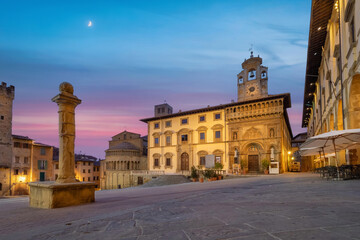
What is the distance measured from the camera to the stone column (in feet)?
21.3

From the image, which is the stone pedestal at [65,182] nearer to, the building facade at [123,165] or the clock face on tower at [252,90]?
the clock face on tower at [252,90]

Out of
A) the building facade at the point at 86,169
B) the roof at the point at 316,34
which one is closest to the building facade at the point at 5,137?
the building facade at the point at 86,169

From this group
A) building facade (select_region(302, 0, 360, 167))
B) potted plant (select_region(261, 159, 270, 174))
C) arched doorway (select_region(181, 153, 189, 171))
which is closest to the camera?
building facade (select_region(302, 0, 360, 167))

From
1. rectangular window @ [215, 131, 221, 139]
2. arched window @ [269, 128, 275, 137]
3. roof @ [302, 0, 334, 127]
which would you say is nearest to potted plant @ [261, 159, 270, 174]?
arched window @ [269, 128, 275, 137]

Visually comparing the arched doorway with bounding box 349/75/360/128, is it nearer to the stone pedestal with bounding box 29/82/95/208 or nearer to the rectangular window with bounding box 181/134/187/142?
the stone pedestal with bounding box 29/82/95/208

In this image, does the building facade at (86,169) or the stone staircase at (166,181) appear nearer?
the stone staircase at (166,181)

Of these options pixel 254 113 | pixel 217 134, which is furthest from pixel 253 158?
pixel 217 134

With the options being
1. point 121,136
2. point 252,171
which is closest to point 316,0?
point 252,171

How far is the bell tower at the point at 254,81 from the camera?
3344 centimetres

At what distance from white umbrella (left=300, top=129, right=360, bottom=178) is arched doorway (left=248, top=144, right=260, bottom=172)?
1730cm

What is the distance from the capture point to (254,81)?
1340 inches

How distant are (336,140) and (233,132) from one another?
20.9 metres

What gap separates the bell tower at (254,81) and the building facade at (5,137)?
37.0 metres

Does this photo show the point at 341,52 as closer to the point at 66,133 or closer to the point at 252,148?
the point at 66,133
